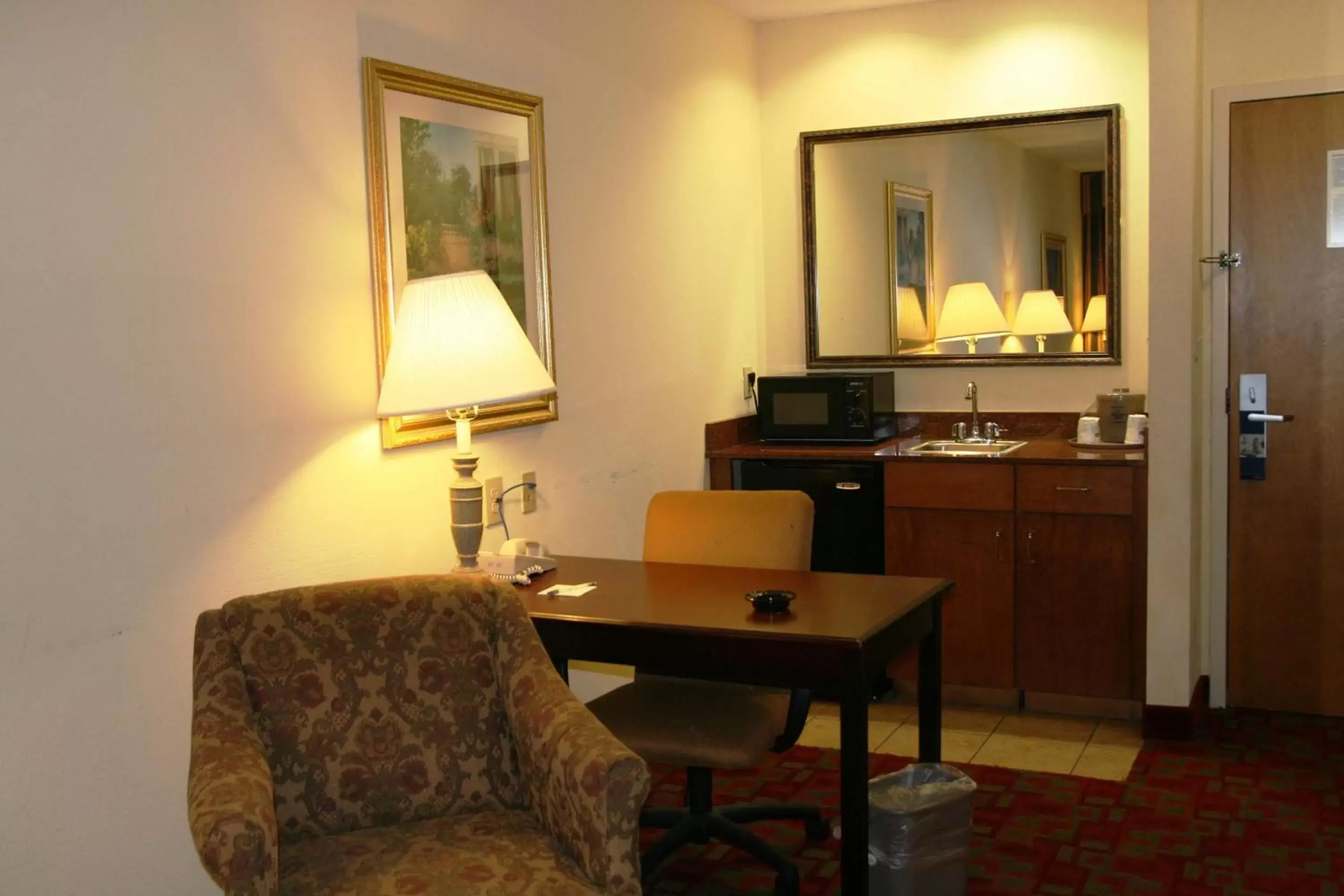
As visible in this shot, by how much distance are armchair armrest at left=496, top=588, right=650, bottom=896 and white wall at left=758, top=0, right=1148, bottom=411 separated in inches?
111

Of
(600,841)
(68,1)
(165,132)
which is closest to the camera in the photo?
(600,841)

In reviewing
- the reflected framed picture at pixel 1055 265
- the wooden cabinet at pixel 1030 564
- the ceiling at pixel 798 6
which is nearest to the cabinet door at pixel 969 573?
the wooden cabinet at pixel 1030 564

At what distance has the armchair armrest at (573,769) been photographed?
1.99 meters

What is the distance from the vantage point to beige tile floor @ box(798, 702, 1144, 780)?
12.4 ft

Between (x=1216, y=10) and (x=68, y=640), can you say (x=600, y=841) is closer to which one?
(x=68, y=640)

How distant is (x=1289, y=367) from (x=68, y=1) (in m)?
3.59

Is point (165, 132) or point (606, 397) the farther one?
point (606, 397)

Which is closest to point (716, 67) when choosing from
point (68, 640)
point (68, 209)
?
point (68, 209)

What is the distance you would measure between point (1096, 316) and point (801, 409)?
109cm

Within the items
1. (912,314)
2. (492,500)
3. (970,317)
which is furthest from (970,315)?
(492,500)

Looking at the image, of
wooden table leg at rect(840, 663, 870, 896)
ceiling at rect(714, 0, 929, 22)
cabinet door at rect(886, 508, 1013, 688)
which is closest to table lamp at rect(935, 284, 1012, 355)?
cabinet door at rect(886, 508, 1013, 688)

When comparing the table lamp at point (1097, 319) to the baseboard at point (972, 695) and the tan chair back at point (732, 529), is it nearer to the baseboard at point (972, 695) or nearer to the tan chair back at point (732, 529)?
the baseboard at point (972, 695)

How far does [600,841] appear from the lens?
200 centimetres

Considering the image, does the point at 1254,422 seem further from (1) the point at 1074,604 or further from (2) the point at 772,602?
(2) the point at 772,602
